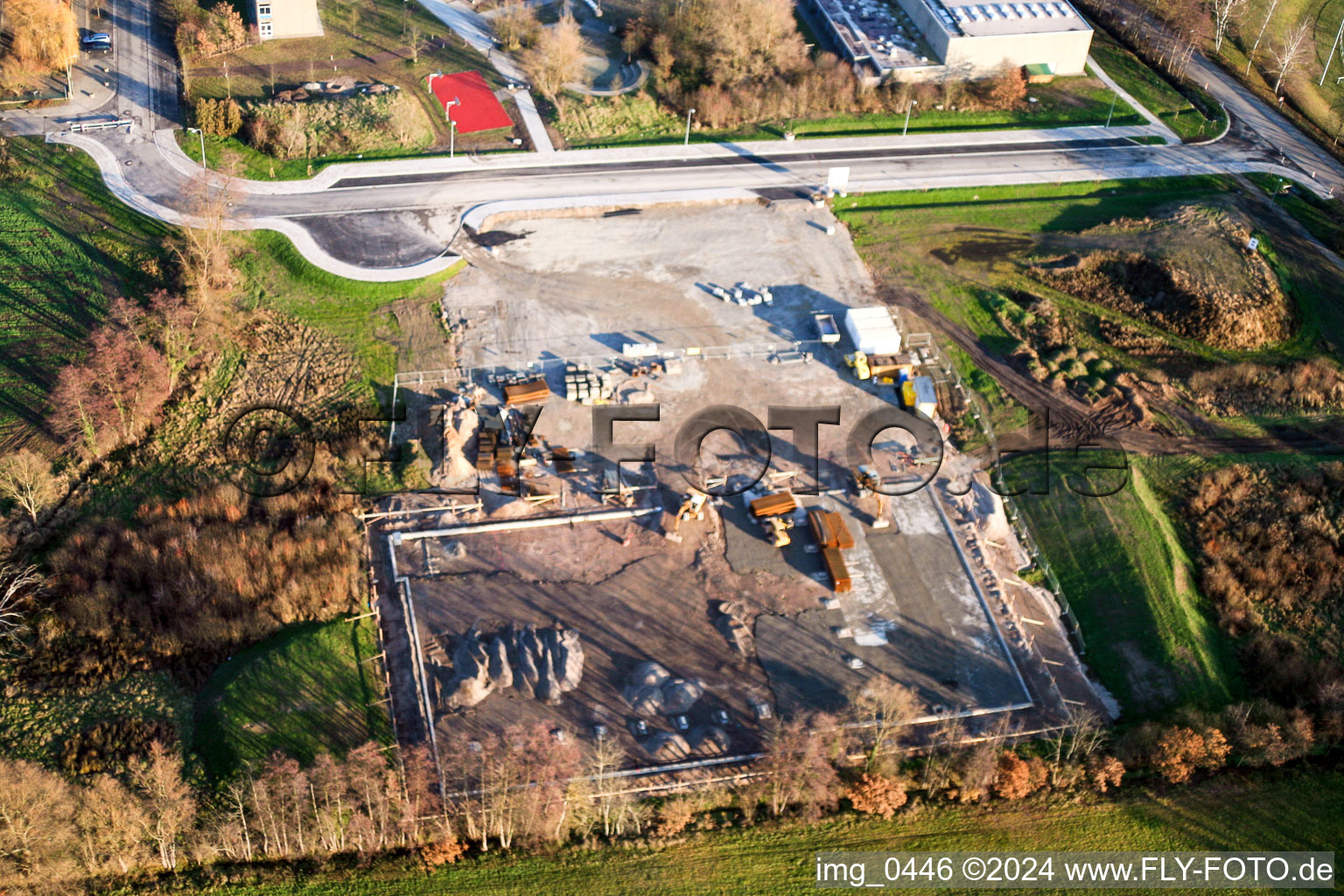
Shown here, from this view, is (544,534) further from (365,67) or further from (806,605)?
(365,67)

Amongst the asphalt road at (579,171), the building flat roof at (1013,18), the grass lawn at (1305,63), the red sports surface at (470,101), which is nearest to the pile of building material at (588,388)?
the asphalt road at (579,171)

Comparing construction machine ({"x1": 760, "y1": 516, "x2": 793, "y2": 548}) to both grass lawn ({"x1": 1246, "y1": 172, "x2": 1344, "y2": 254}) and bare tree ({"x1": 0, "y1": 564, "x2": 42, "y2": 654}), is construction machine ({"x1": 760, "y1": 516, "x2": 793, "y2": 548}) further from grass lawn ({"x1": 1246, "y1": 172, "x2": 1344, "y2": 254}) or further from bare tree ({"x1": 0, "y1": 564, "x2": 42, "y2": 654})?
grass lawn ({"x1": 1246, "y1": 172, "x2": 1344, "y2": 254})

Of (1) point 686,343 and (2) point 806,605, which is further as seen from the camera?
(1) point 686,343

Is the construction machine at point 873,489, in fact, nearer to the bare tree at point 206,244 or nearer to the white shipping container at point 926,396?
the white shipping container at point 926,396

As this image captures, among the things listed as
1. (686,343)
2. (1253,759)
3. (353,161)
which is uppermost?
(353,161)

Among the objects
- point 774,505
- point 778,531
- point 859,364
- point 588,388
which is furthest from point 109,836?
point 859,364

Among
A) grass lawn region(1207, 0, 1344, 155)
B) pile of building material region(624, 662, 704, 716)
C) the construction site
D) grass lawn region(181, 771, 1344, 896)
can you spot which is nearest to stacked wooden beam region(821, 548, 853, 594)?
the construction site

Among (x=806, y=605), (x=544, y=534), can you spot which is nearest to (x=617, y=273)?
(x=544, y=534)
